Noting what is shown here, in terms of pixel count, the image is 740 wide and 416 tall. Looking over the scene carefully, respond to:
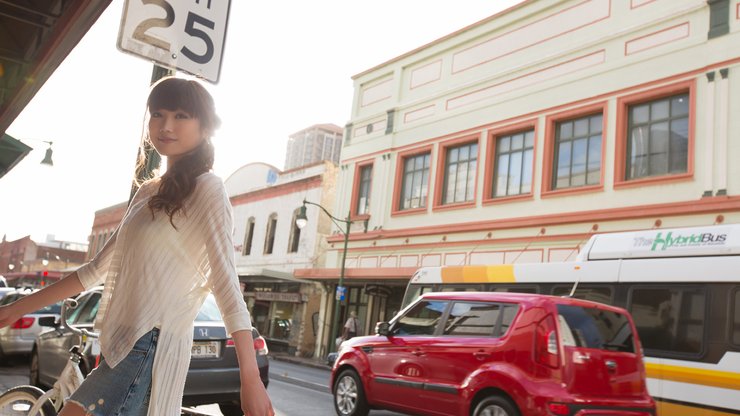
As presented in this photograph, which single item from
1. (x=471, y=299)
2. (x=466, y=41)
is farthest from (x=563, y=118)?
(x=471, y=299)

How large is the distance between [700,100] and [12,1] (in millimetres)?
13720

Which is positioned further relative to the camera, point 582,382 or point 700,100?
point 700,100

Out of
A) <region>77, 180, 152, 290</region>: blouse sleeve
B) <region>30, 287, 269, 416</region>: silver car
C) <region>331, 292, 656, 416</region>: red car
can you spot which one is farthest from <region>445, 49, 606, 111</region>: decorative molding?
<region>77, 180, 152, 290</region>: blouse sleeve

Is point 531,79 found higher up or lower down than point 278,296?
higher up

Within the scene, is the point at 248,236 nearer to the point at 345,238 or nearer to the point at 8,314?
the point at 345,238

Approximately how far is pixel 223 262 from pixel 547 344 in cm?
518

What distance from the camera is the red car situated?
627cm

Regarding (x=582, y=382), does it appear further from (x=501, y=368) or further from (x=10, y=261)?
(x=10, y=261)

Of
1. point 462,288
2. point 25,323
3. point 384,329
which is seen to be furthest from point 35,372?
point 462,288

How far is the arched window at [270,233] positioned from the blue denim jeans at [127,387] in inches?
1192

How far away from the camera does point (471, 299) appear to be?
7.70 meters

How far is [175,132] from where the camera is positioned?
2.07m

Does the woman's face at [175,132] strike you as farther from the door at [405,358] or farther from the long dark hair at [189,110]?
the door at [405,358]

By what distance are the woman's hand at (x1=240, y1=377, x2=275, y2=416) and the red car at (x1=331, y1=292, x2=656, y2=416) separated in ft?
16.4
